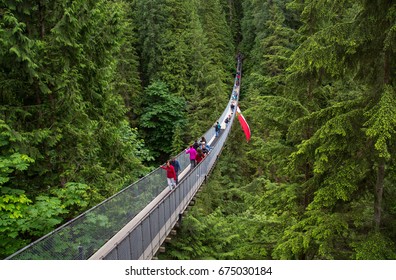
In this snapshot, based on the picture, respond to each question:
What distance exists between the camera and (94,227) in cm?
594

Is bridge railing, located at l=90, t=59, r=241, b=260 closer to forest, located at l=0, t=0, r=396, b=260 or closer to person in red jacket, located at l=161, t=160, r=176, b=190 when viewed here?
person in red jacket, located at l=161, t=160, r=176, b=190

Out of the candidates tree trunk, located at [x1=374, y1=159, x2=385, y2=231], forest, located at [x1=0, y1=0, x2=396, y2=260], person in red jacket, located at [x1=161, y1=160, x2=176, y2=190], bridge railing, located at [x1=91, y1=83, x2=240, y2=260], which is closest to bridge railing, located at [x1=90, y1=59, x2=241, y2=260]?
bridge railing, located at [x1=91, y1=83, x2=240, y2=260]

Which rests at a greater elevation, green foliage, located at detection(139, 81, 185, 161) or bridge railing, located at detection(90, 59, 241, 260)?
green foliage, located at detection(139, 81, 185, 161)

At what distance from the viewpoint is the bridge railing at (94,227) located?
4699 millimetres

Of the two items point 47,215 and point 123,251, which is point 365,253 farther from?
point 47,215

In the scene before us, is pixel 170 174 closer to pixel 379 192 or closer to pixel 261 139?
pixel 261 139

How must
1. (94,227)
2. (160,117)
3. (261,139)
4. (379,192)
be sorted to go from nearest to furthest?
(379,192) < (94,227) < (261,139) < (160,117)

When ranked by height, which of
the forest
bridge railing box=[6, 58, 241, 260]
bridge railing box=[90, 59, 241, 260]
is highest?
the forest

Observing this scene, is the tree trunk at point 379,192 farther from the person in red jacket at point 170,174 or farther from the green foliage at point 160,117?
the green foliage at point 160,117

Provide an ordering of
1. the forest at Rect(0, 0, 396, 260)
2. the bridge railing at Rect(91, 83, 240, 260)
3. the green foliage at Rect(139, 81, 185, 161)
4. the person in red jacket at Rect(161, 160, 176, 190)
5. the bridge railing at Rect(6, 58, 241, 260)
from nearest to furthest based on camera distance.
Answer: the bridge railing at Rect(6, 58, 241, 260), the forest at Rect(0, 0, 396, 260), the bridge railing at Rect(91, 83, 240, 260), the person in red jacket at Rect(161, 160, 176, 190), the green foliage at Rect(139, 81, 185, 161)

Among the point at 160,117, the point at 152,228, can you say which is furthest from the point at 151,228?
the point at 160,117

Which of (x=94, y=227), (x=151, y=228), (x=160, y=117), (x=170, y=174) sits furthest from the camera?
(x=160, y=117)

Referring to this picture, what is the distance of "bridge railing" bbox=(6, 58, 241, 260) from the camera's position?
4699 mm

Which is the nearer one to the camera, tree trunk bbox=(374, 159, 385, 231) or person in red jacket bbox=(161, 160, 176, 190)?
tree trunk bbox=(374, 159, 385, 231)
